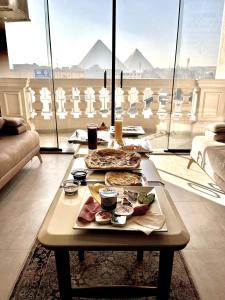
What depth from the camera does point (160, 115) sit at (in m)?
4.07

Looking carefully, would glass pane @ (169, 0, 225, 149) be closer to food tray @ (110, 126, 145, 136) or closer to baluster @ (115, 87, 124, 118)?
baluster @ (115, 87, 124, 118)

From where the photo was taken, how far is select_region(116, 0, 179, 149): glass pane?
332 centimetres

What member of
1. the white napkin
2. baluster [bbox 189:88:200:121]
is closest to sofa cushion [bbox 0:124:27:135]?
the white napkin

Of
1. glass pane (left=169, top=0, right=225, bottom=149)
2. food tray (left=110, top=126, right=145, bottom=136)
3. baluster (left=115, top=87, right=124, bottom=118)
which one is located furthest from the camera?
baluster (left=115, top=87, right=124, bottom=118)

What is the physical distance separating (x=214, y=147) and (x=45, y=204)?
176 cm

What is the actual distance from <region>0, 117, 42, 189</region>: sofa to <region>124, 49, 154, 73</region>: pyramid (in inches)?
73.3

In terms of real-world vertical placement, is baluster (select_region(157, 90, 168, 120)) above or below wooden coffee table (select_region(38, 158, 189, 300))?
above

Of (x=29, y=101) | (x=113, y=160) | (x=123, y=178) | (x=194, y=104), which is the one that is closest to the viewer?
(x=123, y=178)

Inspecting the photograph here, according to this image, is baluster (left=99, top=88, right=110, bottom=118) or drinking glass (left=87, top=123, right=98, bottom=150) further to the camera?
baluster (left=99, top=88, right=110, bottom=118)

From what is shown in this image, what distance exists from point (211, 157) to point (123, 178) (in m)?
1.33

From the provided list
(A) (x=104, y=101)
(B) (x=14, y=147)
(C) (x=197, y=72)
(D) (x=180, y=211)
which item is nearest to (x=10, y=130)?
(B) (x=14, y=147)

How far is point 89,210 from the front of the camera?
969mm

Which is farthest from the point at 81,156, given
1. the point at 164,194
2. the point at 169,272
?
the point at 169,272

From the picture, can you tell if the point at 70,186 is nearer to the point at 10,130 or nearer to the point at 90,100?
the point at 10,130
